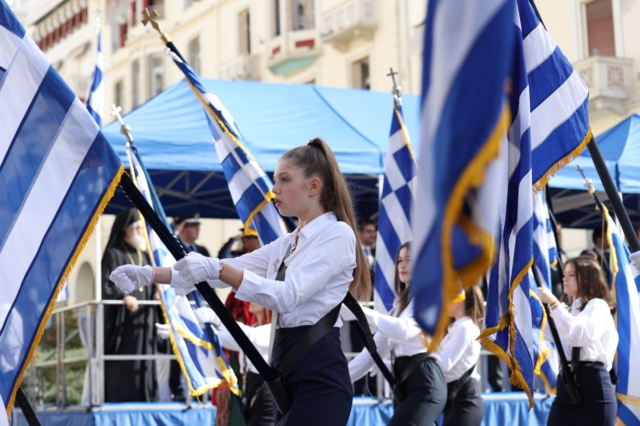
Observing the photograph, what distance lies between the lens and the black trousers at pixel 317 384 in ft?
12.0

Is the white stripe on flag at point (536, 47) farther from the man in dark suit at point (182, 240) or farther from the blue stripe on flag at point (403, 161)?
the man in dark suit at point (182, 240)

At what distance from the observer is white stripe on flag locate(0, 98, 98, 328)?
12.7 feet

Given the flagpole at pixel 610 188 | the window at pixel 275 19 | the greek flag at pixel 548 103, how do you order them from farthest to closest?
1. the window at pixel 275 19
2. the flagpole at pixel 610 188
3. the greek flag at pixel 548 103

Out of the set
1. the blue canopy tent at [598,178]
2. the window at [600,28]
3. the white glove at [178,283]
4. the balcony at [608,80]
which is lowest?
the white glove at [178,283]

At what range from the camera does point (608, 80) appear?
20016 millimetres

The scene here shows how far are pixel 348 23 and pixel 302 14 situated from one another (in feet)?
8.86

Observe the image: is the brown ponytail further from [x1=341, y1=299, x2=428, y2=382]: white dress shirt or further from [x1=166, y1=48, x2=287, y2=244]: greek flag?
[x1=166, y1=48, x2=287, y2=244]: greek flag

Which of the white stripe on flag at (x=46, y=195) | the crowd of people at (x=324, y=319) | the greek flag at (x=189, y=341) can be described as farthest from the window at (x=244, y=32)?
the white stripe on flag at (x=46, y=195)

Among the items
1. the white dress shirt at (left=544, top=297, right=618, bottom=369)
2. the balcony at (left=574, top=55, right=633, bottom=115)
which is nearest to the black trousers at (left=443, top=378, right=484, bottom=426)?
the white dress shirt at (left=544, top=297, right=618, bottom=369)

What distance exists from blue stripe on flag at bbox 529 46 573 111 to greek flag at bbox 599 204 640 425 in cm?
251

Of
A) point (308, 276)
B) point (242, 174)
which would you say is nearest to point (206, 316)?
point (242, 174)

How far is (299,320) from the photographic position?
3.72m

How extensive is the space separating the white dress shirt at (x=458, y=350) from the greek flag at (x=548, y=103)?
2.25 m

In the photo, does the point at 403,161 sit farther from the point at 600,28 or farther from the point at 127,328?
the point at 600,28
